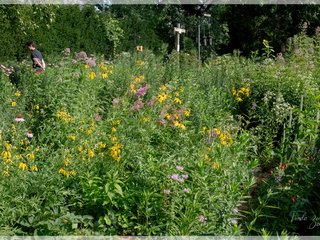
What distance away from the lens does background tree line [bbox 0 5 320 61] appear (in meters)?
13.5

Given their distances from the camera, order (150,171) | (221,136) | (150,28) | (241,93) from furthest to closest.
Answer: (150,28) → (241,93) → (221,136) → (150,171)

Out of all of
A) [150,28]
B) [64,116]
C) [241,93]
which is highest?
[64,116]

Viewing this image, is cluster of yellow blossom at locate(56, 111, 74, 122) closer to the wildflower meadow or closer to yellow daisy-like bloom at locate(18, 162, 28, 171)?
the wildflower meadow

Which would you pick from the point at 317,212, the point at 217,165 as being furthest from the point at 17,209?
the point at 317,212

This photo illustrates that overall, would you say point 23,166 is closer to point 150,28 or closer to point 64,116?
point 64,116

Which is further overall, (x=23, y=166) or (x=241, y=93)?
(x=241, y=93)

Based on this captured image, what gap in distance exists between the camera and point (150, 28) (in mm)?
19781

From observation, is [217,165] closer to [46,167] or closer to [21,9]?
[46,167]

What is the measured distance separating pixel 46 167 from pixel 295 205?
1.72 meters

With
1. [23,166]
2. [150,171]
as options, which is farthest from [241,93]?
[23,166]

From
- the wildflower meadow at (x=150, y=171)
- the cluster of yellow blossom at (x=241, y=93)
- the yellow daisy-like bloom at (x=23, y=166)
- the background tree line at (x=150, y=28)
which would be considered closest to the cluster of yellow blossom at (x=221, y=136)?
the wildflower meadow at (x=150, y=171)

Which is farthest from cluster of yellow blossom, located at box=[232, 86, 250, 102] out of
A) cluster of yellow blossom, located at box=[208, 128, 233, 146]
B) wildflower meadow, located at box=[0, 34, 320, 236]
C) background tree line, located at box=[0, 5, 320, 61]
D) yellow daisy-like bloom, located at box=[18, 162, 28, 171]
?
background tree line, located at box=[0, 5, 320, 61]

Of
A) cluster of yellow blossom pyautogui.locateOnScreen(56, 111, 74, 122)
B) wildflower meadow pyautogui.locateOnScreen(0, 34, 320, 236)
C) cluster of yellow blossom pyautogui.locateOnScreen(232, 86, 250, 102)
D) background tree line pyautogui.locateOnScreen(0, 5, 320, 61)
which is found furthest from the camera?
background tree line pyautogui.locateOnScreen(0, 5, 320, 61)

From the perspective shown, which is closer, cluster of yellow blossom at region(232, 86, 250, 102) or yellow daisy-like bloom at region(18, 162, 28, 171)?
yellow daisy-like bloom at region(18, 162, 28, 171)
